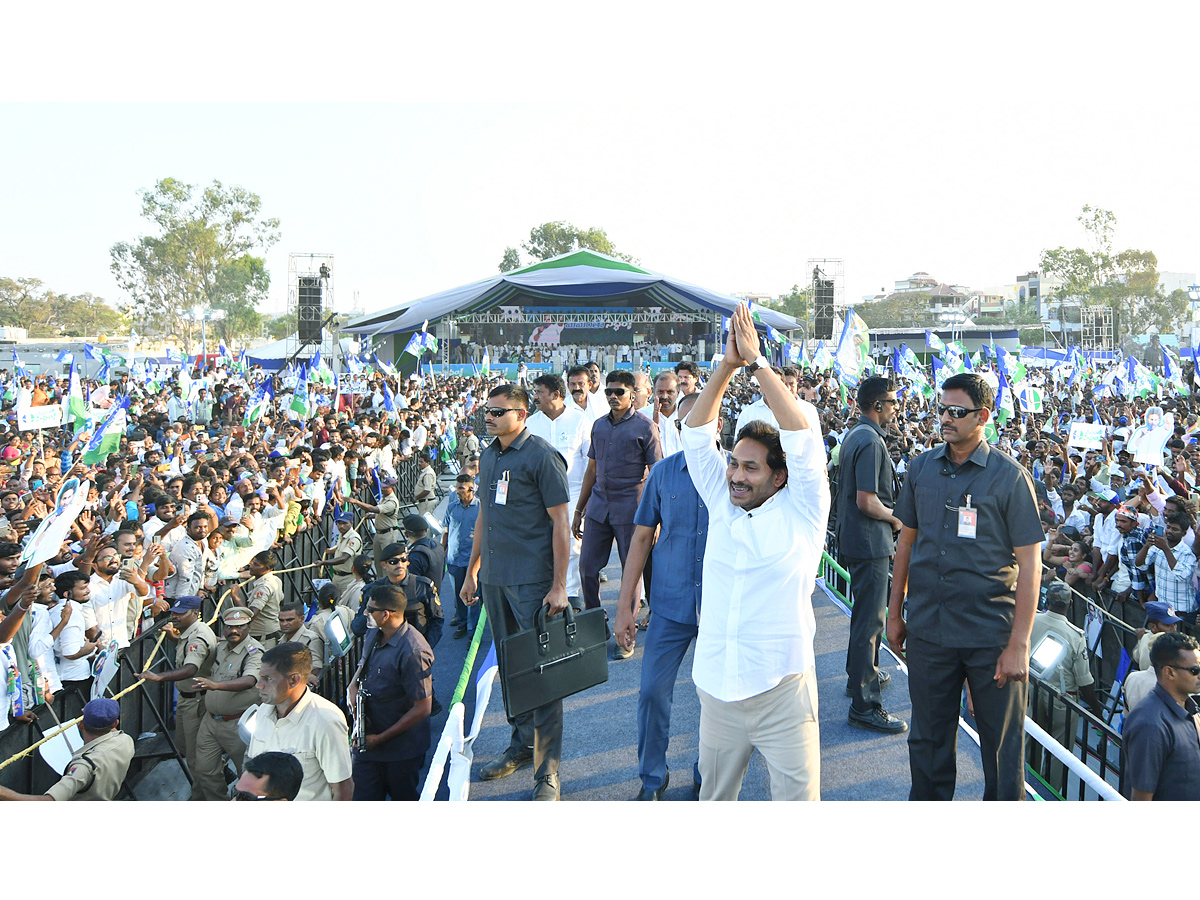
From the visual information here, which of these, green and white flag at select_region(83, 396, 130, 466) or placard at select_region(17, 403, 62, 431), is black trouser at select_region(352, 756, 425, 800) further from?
placard at select_region(17, 403, 62, 431)

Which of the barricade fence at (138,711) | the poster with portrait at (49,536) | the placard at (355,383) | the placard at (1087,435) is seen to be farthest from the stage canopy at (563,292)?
the poster with portrait at (49,536)

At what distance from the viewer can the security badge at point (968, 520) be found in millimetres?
3229

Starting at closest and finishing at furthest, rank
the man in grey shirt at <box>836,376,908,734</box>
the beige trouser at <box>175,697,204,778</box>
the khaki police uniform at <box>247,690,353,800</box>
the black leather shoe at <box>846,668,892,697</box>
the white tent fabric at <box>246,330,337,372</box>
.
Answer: the khaki police uniform at <box>247,690,353,800</box>, the man in grey shirt at <box>836,376,908,734</box>, the black leather shoe at <box>846,668,892,697</box>, the beige trouser at <box>175,697,204,778</box>, the white tent fabric at <box>246,330,337,372</box>

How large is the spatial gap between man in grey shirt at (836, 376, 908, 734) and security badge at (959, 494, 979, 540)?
1.06 meters

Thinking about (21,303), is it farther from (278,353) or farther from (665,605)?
(665,605)

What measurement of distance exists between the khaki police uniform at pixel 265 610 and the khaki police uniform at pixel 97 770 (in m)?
1.30

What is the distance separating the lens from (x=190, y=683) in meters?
5.47

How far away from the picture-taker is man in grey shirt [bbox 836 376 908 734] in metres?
4.38

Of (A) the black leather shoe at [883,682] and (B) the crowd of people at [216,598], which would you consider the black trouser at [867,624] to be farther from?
(B) the crowd of people at [216,598]

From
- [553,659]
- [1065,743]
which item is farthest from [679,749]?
[1065,743]

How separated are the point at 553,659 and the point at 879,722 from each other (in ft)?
5.66

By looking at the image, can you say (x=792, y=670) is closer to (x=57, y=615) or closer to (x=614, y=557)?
(x=57, y=615)

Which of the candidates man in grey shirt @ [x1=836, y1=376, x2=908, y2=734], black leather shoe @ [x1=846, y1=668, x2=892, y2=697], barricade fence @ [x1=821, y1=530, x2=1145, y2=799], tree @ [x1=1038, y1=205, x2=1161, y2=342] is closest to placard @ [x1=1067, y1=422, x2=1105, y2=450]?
barricade fence @ [x1=821, y1=530, x2=1145, y2=799]

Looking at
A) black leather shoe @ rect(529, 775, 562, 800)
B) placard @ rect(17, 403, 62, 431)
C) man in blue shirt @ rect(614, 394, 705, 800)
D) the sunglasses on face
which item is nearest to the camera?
the sunglasses on face
